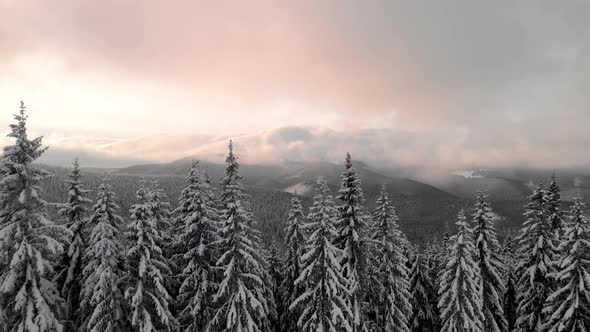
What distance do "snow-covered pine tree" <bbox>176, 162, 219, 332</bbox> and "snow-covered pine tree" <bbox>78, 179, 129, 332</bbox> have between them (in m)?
4.31

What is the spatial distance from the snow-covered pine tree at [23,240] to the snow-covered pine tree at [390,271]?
23.9 meters

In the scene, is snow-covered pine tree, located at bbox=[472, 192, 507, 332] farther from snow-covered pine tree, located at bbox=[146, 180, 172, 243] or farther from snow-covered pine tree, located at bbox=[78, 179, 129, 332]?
snow-covered pine tree, located at bbox=[78, 179, 129, 332]

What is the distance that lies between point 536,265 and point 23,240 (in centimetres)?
3896

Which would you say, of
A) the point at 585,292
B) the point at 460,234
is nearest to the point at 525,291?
the point at 585,292

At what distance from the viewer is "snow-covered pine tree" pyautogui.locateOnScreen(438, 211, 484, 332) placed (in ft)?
103

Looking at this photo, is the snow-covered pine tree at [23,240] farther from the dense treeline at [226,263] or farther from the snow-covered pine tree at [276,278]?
the snow-covered pine tree at [276,278]

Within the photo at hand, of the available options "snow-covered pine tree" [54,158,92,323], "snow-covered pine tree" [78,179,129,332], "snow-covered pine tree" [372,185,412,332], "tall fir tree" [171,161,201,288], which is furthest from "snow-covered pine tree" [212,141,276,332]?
"snow-covered pine tree" [372,185,412,332]

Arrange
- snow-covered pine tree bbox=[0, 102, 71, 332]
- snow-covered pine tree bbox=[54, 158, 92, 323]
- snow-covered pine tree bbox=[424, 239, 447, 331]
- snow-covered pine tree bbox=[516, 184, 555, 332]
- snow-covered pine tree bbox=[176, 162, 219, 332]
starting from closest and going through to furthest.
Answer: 1. snow-covered pine tree bbox=[0, 102, 71, 332]
2. snow-covered pine tree bbox=[54, 158, 92, 323]
3. snow-covered pine tree bbox=[176, 162, 219, 332]
4. snow-covered pine tree bbox=[516, 184, 555, 332]
5. snow-covered pine tree bbox=[424, 239, 447, 331]

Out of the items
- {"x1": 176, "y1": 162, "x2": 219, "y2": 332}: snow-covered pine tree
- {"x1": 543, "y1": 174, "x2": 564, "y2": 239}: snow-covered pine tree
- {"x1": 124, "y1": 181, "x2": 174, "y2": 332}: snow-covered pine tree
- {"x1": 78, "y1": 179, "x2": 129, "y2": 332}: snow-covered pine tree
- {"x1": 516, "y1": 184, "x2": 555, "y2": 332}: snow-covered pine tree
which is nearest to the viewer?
{"x1": 78, "y1": 179, "x2": 129, "y2": 332}: snow-covered pine tree

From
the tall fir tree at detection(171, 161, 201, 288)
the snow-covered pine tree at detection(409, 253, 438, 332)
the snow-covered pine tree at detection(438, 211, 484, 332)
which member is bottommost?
the snow-covered pine tree at detection(409, 253, 438, 332)

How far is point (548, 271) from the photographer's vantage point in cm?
3291

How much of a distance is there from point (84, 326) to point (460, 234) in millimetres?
30318

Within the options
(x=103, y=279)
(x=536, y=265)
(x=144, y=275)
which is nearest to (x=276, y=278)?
(x=144, y=275)

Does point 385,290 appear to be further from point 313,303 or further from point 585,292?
point 585,292
